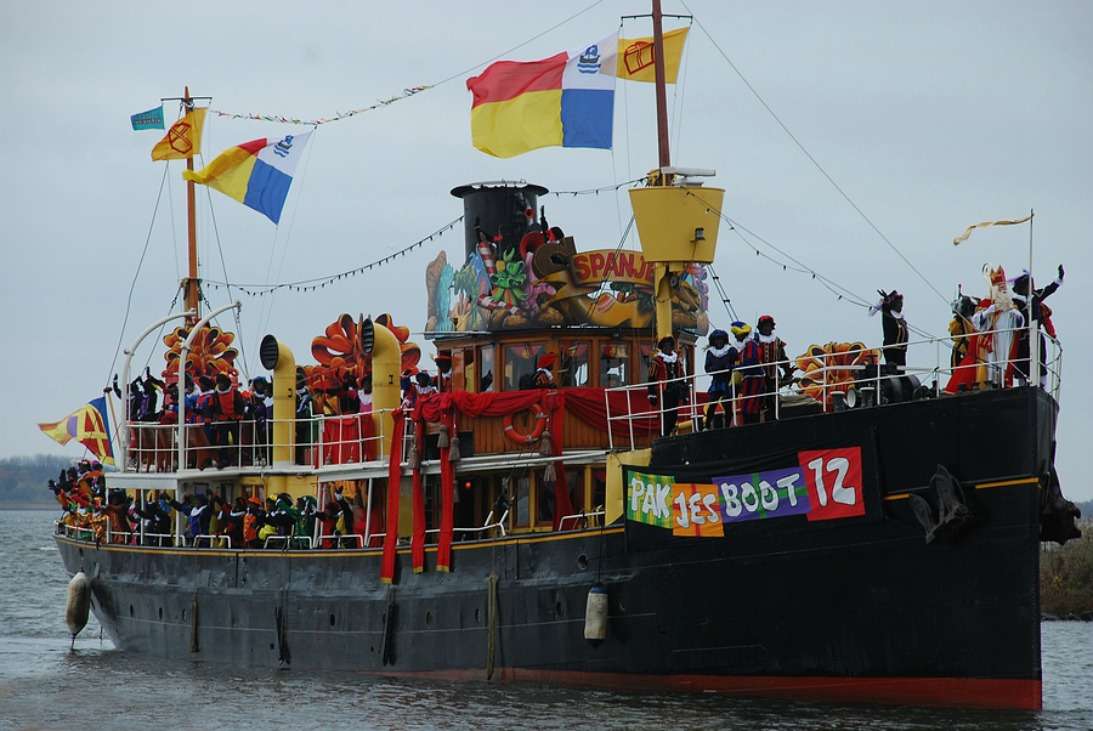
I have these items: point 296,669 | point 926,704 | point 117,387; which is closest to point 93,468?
point 117,387

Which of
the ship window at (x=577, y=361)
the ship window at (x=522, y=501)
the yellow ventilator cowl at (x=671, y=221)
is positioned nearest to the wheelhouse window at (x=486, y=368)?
the ship window at (x=577, y=361)

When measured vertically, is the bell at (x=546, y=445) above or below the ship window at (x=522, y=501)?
above

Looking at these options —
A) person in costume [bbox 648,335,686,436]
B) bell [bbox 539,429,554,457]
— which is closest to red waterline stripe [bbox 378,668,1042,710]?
bell [bbox 539,429,554,457]

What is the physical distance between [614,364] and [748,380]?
4.68 meters

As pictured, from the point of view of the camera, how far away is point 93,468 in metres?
40.4

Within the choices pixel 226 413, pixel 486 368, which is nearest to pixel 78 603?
pixel 226 413

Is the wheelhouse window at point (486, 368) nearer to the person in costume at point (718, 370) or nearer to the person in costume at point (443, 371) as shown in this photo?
the person in costume at point (443, 371)

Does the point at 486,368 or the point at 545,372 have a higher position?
the point at 486,368

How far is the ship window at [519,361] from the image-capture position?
95.6 ft

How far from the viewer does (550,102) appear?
2955 cm

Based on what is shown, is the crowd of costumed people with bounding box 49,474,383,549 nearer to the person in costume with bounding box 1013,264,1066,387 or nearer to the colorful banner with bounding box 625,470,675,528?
the colorful banner with bounding box 625,470,675,528

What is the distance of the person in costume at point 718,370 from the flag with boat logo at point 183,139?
19.0 m

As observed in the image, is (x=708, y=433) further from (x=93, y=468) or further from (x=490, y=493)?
(x=93, y=468)

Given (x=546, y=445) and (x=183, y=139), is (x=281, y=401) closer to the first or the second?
(x=546, y=445)
